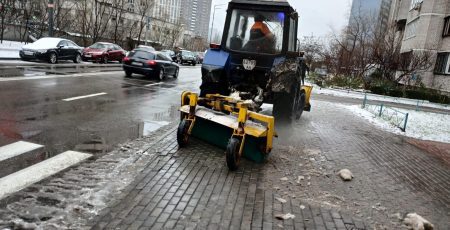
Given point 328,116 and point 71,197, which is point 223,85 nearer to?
point 71,197

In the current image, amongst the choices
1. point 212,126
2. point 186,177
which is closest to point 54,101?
point 212,126

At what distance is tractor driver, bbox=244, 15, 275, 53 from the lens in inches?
355

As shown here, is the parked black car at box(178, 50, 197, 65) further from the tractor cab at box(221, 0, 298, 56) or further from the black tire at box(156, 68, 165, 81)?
the tractor cab at box(221, 0, 298, 56)

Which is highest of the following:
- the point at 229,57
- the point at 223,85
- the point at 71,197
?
the point at 229,57

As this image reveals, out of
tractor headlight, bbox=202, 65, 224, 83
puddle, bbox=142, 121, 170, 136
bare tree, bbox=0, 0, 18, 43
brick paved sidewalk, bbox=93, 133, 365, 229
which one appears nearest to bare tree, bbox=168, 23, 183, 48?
bare tree, bbox=0, 0, 18, 43

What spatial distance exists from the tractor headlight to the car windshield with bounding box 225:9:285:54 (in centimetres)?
86

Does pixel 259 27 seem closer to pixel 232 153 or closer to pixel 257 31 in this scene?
pixel 257 31

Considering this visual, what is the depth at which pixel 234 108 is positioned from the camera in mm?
7355

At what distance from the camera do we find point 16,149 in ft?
20.7

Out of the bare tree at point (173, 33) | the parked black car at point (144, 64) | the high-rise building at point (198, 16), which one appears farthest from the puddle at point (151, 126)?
the high-rise building at point (198, 16)

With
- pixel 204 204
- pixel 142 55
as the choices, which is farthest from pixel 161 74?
→ pixel 204 204

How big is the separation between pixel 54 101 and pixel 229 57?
16.4 ft

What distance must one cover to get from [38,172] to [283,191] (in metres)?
3.29

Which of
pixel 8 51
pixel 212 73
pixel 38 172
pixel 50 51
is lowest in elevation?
pixel 38 172
